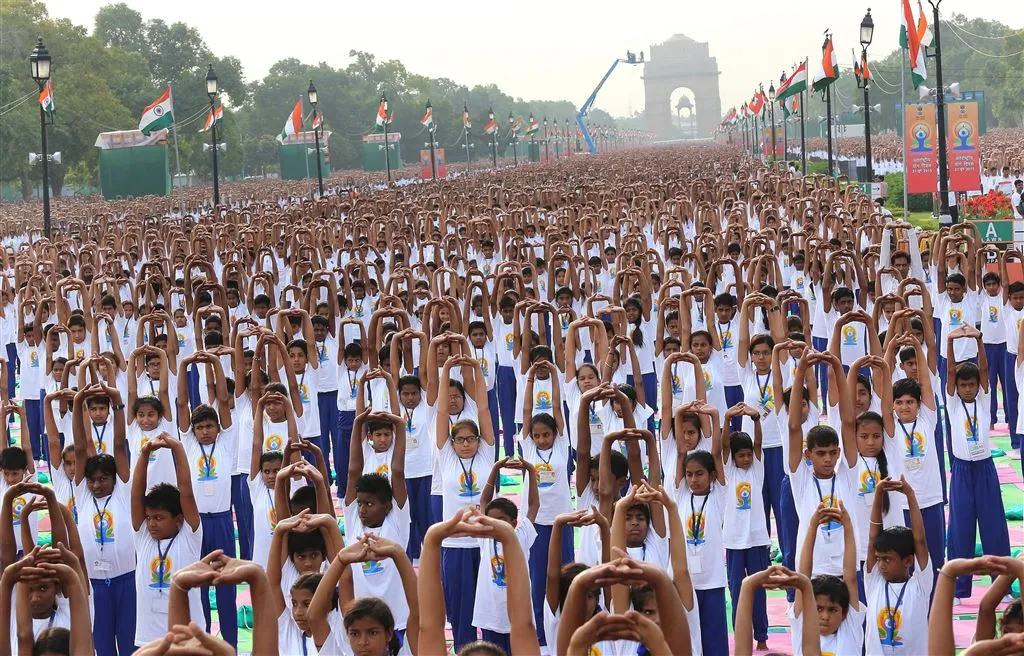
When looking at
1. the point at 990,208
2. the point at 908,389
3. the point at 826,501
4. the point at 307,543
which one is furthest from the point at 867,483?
the point at 990,208

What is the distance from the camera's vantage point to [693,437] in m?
7.30

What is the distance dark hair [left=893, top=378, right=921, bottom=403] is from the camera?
7641 millimetres

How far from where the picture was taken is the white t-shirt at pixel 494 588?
255 inches

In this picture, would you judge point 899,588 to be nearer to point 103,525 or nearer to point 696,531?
point 696,531

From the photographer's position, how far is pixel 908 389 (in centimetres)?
766

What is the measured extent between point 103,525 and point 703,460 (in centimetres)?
326

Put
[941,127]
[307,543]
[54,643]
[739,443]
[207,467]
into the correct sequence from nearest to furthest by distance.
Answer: [54,643]
[307,543]
[739,443]
[207,467]
[941,127]

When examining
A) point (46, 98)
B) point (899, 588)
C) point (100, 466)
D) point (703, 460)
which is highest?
point (46, 98)

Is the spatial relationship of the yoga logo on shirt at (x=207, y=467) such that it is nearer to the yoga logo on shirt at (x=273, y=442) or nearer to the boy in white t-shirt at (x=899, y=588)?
the yoga logo on shirt at (x=273, y=442)

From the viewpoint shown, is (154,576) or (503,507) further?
(154,576)

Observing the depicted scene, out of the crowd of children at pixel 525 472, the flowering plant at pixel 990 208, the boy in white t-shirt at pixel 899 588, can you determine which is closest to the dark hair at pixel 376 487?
the crowd of children at pixel 525 472

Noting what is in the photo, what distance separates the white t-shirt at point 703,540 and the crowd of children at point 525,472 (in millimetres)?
13

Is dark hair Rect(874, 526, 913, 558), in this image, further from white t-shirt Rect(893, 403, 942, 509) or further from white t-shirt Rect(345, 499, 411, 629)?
white t-shirt Rect(345, 499, 411, 629)

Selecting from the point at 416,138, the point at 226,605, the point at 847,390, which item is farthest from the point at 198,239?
the point at 416,138
